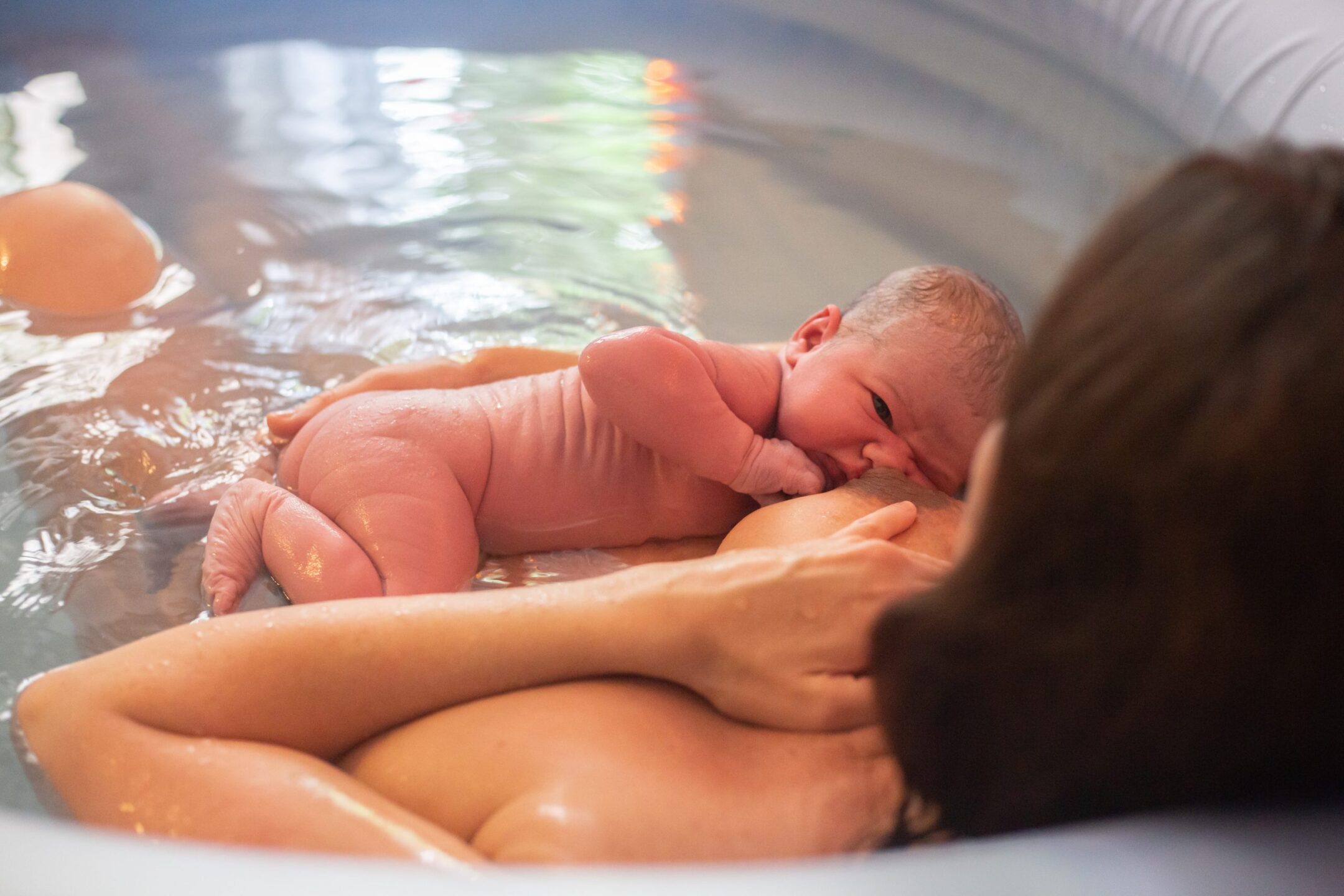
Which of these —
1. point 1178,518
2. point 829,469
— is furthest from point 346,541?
point 1178,518

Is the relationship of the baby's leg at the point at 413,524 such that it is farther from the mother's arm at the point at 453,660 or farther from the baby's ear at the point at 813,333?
the baby's ear at the point at 813,333

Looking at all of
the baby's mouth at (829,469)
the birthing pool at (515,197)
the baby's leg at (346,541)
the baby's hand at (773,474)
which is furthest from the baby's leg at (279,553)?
the baby's mouth at (829,469)

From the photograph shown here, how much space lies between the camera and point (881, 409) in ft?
5.29

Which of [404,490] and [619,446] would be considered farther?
[619,446]

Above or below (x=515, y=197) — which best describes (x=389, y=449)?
above

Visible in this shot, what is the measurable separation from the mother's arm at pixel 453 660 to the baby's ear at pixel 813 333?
62 cm

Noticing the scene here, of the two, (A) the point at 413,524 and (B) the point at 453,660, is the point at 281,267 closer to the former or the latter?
(A) the point at 413,524

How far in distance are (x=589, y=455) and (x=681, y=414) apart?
174mm

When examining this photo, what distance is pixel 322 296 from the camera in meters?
2.37

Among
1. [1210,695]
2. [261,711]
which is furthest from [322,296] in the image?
[1210,695]

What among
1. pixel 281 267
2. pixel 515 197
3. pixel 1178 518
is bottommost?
pixel 281 267

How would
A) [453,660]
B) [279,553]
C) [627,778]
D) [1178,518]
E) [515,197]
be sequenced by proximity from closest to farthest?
[1178,518] < [627,778] < [453,660] < [279,553] < [515,197]

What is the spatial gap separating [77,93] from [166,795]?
2.83 m

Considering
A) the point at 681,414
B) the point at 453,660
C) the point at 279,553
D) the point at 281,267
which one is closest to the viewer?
the point at 453,660
